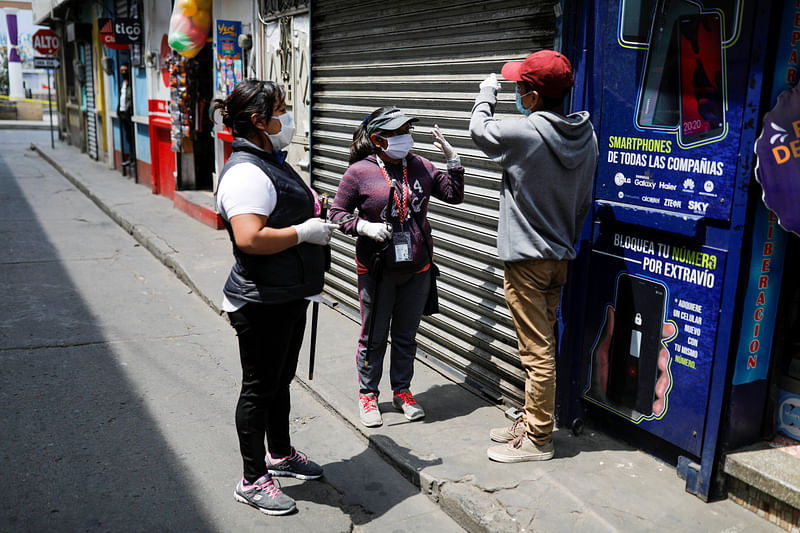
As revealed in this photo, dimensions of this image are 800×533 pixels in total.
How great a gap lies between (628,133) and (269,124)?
1.83 m

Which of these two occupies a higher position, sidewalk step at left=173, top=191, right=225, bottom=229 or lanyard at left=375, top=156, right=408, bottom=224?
lanyard at left=375, top=156, right=408, bottom=224

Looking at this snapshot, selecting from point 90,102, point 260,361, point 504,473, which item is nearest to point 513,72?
point 260,361

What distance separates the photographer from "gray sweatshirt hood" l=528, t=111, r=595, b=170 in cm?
351

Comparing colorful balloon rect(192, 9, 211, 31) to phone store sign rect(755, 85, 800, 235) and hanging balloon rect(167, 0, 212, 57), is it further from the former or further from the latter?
phone store sign rect(755, 85, 800, 235)

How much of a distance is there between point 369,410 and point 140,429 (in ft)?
4.58

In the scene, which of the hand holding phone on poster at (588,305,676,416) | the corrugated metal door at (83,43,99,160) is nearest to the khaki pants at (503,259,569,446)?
the hand holding phone on poster at (588,305,676,416)

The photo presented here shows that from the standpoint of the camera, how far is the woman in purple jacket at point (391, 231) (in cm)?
414

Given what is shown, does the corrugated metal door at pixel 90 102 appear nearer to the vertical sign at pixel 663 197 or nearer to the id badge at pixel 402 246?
the id badge at pixel 402 246

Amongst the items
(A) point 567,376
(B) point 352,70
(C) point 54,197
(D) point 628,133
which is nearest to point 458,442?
(A) point 567,376

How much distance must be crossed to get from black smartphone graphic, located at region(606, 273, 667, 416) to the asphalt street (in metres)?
1.20

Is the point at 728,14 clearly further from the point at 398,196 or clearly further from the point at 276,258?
the point at 276,258

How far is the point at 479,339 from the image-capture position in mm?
4793

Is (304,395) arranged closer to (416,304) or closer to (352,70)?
(416,304)

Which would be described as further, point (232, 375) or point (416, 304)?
point (232, 375)
